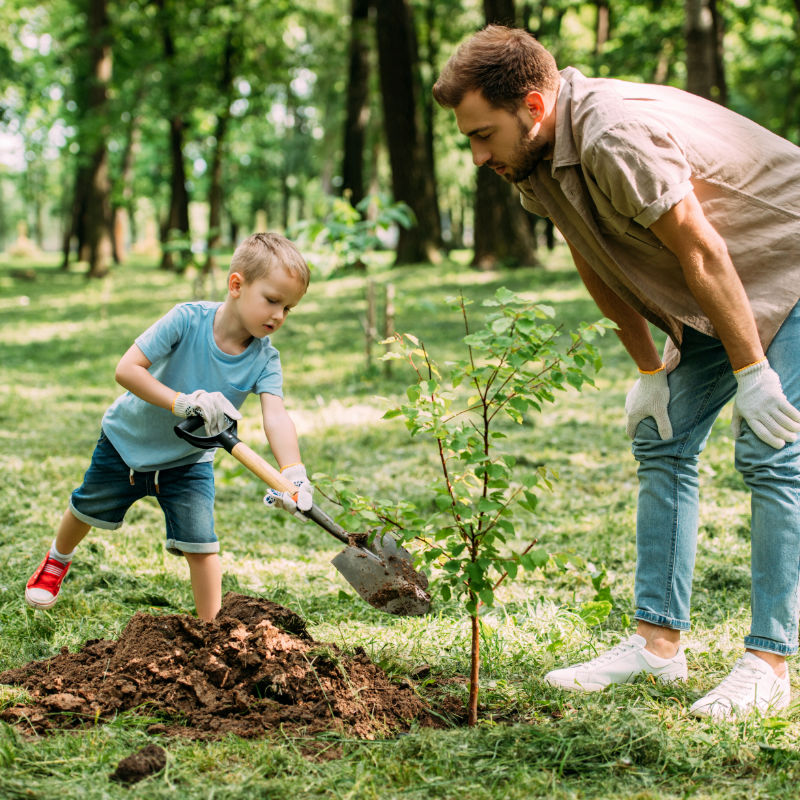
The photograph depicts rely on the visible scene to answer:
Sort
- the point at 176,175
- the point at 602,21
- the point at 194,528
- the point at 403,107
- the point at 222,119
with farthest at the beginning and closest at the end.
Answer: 1. the point at 176,175
2. the point at 602,21
3. the point at 222,119
4. the point at 403,107
5. the point at 194,528

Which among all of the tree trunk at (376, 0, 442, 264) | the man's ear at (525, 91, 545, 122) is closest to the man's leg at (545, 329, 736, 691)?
the man's ear at (525, 91, 545, 122)

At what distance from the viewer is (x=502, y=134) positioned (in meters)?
2.46

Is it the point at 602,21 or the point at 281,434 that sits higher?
the point at 602,21

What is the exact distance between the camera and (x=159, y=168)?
41.4 metres

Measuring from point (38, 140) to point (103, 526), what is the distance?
45.2m

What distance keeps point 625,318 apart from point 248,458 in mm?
1332

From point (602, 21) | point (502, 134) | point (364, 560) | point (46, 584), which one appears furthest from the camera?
point (602, 21)

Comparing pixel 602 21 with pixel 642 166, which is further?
pixel 602 21

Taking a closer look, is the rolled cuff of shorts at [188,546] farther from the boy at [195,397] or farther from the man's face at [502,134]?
the man's face at [502,134]

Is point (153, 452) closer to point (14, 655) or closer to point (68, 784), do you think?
point (14, 655)

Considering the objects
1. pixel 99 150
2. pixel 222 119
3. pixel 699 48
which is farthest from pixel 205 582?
pixel 99 150

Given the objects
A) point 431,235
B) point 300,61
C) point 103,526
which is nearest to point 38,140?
point 300,61

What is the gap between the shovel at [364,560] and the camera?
288 cm

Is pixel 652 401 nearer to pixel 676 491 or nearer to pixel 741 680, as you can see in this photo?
pixel 676 491
